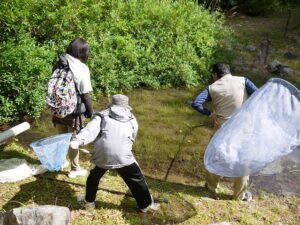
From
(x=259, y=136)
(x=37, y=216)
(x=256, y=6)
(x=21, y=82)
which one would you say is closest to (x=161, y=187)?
(x=259, y=136)

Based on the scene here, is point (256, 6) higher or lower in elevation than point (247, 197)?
higher

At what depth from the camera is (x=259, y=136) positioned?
482 cm

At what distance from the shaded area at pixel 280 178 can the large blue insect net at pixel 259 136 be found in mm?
1217

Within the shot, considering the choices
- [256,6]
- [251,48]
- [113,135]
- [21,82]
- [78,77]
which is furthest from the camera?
[256,6]

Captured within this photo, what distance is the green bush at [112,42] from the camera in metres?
7.84

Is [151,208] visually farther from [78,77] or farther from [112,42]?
[112,42]

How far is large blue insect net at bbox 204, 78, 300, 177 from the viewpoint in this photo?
4758 mm

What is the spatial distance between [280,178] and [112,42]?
5286 millimetres

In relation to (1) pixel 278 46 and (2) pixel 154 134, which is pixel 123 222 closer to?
(2) pixel 154 134

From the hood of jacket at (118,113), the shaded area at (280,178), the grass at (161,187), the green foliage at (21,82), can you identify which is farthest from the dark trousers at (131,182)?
the green foliage at (21,82)

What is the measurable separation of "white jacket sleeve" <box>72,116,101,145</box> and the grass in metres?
1.06

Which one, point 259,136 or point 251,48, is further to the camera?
point 251,48

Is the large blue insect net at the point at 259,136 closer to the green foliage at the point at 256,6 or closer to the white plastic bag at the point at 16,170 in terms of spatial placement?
the white plastic bag at the point at 16,170

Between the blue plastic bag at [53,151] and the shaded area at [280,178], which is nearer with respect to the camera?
the blue plastic bag at [53,151]
